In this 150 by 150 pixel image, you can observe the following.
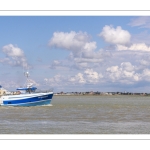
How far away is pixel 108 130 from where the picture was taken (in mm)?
18406

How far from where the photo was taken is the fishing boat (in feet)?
125

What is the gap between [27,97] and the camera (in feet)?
125

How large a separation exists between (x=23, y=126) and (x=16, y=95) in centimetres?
1837

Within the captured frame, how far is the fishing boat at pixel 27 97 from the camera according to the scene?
38125mm
